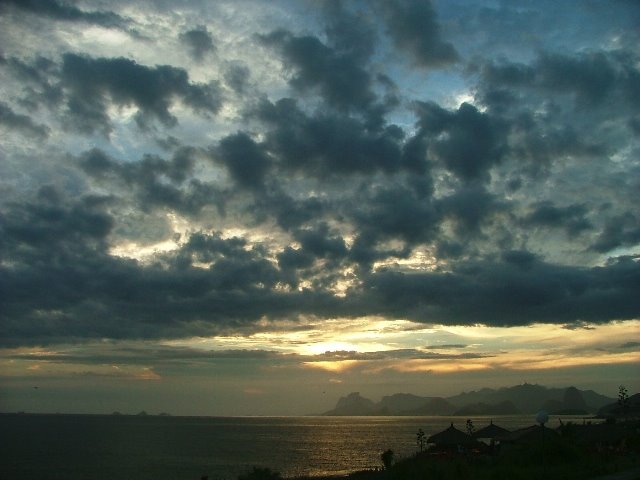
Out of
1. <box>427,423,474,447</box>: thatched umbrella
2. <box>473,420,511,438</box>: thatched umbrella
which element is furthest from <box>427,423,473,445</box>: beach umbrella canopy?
<box>473,420,511,438</box>: thatched umbrella

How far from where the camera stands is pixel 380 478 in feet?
91.1

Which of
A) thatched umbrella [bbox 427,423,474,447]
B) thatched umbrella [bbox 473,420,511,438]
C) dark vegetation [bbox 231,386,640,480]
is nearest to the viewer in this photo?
dark vegetation [bbox 231,386,640,480]

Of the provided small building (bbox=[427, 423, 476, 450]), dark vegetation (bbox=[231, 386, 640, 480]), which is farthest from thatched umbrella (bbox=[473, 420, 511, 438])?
small building (bbox=[427, 423, 476, 450])

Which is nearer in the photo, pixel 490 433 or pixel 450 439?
pixel 450 439

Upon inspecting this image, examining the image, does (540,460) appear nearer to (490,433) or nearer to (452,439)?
(452,439)

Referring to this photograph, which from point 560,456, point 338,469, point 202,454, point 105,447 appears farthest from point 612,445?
point 105,447

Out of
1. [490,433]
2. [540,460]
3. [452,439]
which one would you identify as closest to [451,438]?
[452,439]

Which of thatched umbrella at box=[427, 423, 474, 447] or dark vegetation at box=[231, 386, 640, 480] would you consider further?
thatched umbrella at box=[427, 423, 474, 447]

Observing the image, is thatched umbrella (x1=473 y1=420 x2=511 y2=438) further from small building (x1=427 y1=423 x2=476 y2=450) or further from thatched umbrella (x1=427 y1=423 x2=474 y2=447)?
thatched umbrella (x1=427 y1=423 x2=474 y2=447)

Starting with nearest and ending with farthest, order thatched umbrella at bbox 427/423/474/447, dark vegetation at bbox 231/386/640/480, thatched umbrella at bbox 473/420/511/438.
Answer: dark vegetation at bbox 231/386/640/480
thatched umbrella at bbox 427/423/474/447
thatched umbrella at bbox 473/420/511/438

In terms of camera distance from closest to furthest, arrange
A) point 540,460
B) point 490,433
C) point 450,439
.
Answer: point 540,460
point 450,439
point 490,433

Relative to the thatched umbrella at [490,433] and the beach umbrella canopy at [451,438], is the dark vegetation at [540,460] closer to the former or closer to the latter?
the beach umbrella canopy at [451,438]

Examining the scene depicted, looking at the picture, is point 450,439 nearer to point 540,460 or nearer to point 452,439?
point 452,439

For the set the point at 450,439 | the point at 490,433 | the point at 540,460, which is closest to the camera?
the point at 540,460
